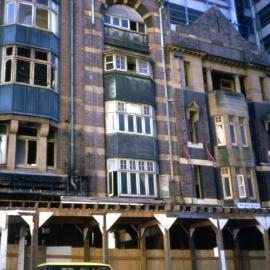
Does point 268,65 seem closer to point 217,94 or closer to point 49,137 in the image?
point 217,94

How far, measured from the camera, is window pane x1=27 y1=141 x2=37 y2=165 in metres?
25.1

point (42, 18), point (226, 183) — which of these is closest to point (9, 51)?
point (42, 18)

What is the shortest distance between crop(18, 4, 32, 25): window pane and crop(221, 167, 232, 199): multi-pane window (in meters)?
16.7

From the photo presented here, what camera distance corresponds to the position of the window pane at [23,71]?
25341 millimetres

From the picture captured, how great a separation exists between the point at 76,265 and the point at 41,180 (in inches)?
294

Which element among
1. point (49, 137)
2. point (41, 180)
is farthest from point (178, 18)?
point (41, 180)

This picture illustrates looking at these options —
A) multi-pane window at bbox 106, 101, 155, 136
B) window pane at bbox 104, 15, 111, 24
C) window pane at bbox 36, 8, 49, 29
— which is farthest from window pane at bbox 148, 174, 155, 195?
window pane at bbox 104, 15, 111, 24

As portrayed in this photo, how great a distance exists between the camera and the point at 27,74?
25562 millimetres

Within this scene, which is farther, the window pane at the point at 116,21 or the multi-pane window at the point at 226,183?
the window pane at the point at 116,21

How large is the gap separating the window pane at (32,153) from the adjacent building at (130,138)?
0.06 m

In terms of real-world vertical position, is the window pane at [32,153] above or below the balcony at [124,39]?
below

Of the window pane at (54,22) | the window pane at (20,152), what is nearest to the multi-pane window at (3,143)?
the window pane at (20,152)

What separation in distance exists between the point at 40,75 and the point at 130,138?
697 cm

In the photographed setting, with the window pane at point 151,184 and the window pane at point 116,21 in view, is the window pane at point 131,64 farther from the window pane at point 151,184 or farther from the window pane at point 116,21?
the window pane at point 151,184
